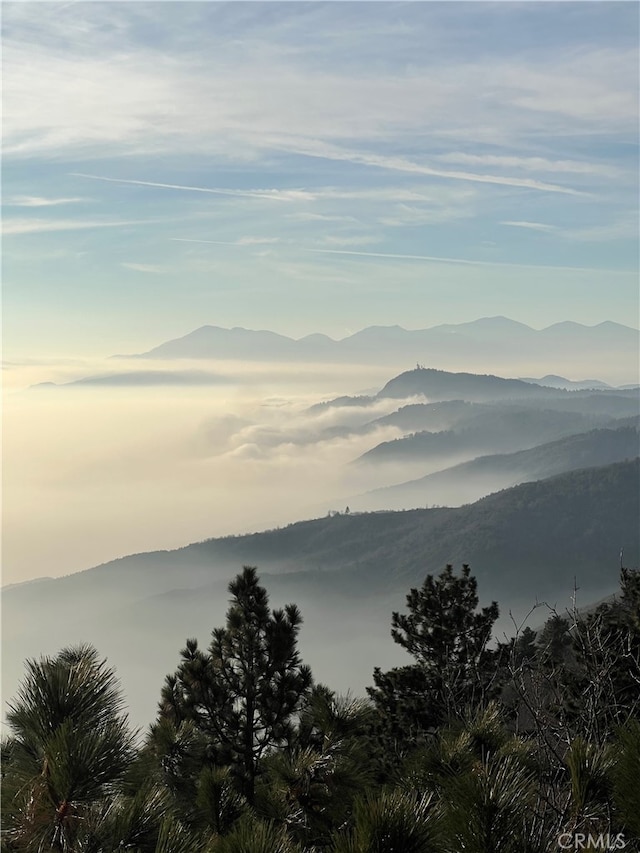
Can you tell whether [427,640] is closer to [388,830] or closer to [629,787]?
[629,787]

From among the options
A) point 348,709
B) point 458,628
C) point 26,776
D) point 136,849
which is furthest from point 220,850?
point 458,628

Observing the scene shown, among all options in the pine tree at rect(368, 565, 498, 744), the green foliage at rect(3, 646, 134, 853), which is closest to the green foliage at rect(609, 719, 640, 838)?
the green foliage at rect(3, 646, 134, 853)

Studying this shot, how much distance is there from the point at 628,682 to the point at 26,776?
16.9 m

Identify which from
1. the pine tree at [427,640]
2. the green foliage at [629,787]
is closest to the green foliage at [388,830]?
the green foliage at [629,787]

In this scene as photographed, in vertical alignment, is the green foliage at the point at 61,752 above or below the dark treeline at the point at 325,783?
above

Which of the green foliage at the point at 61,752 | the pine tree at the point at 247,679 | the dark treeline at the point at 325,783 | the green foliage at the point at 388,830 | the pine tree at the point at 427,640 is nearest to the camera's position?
the green foliage at the point at 388,830

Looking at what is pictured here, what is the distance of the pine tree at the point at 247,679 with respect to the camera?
50.0 ft

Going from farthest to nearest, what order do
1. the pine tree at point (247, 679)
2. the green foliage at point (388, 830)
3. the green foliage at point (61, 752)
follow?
the pine tree at point (247, 679), the green foliage at point (61, 752), the green foliage at point (388, 830)

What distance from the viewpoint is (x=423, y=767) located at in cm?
732

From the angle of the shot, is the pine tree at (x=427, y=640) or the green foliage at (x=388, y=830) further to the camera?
the pine tree at (x=427, y=640)

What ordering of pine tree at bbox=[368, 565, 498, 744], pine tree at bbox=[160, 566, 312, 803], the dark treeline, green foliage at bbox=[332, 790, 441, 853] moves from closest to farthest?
1. green foliage at bbox=[332, 790, 441, 853]
2. the dark treeline
3. pine tree at bbox=[160, 566, 312, 803]
4. pine tree at bbox=[368, 565, 498, 744]

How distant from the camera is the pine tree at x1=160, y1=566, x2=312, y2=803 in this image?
15.2 m

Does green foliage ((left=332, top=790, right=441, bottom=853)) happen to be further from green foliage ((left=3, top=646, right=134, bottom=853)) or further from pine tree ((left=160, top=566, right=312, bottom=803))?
pine tree ((left=160, top=566, right=312, bottom=803))

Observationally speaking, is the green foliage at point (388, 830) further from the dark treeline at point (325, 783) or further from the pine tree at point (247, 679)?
the pine tree at point (247, 679)
